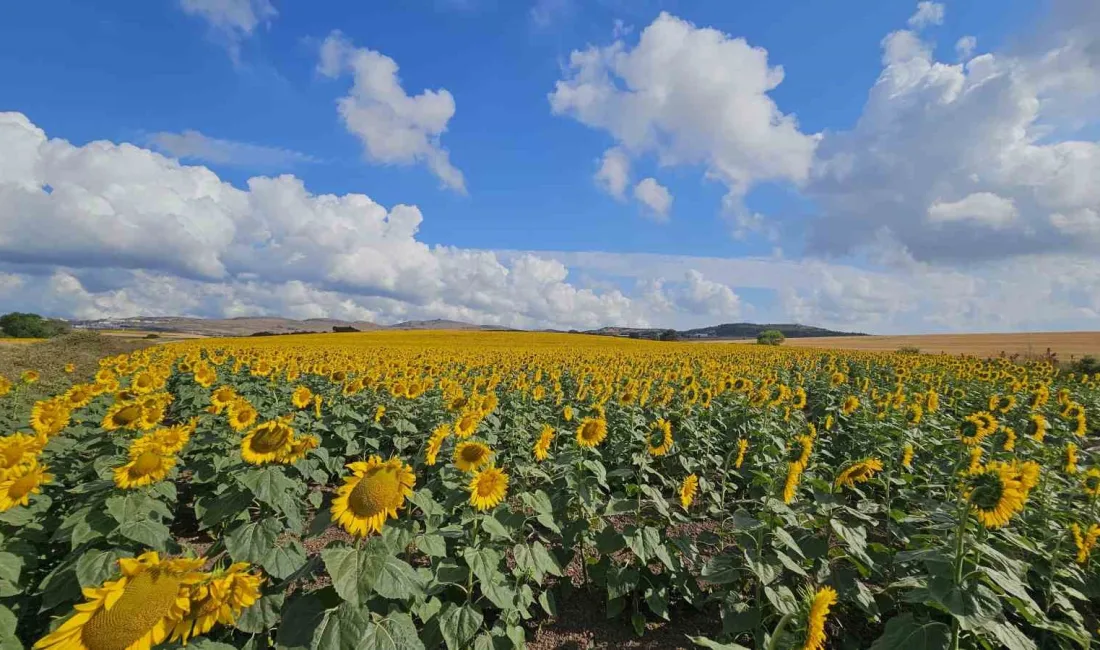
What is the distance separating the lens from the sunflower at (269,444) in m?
3.90

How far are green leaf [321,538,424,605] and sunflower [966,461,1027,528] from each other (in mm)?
3500

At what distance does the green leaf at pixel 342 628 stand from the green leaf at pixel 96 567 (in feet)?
4.87

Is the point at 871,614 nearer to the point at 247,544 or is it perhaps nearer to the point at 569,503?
the point at 569,503

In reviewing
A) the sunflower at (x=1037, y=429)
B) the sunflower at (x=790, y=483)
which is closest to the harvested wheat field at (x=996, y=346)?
the sunflower at (x=1037, y=429)

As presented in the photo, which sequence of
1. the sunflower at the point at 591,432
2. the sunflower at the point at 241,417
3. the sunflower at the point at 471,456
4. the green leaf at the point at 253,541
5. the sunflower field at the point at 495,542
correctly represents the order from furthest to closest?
the sunflower at the point at 591,432 → the sunflower at the point at 241,417 → the sunflower at the point at 471,456 → the green leaf at the point at 253,541 → the sunflower field at the point at 495,542

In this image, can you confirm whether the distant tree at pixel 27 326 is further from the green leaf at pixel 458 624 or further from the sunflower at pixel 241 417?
the green leaf at pixel 458 624

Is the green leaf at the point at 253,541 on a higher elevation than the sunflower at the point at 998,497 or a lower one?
lower

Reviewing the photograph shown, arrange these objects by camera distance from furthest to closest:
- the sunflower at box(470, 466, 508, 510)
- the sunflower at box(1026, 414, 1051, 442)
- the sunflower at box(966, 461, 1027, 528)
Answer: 1. the sunflower at box(1026, 414, 1051, 442)
2. the sunflower at box(470, 466, 508, 510)
3. the sunflower at box(966, 461, 1027, 528)

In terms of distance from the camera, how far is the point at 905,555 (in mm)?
3424

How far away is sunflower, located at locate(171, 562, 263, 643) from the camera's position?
7.01ft

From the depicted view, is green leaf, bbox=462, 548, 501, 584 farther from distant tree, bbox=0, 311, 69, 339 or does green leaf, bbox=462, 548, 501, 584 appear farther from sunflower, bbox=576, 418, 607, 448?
distant tree, bbox=0, 311, 69, 339

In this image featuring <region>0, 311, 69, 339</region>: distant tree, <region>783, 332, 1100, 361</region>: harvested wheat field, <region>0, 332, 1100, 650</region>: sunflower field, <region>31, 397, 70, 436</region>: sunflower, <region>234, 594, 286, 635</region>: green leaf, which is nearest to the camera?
<region>0, 332, 1100, 650</region>: sunflower field

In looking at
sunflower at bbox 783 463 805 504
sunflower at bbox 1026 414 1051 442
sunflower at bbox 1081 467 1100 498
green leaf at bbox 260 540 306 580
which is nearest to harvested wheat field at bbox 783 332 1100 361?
sunflower at bbox 1026 414 1051 442

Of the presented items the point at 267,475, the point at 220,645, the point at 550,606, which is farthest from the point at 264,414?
the point at 220,645
